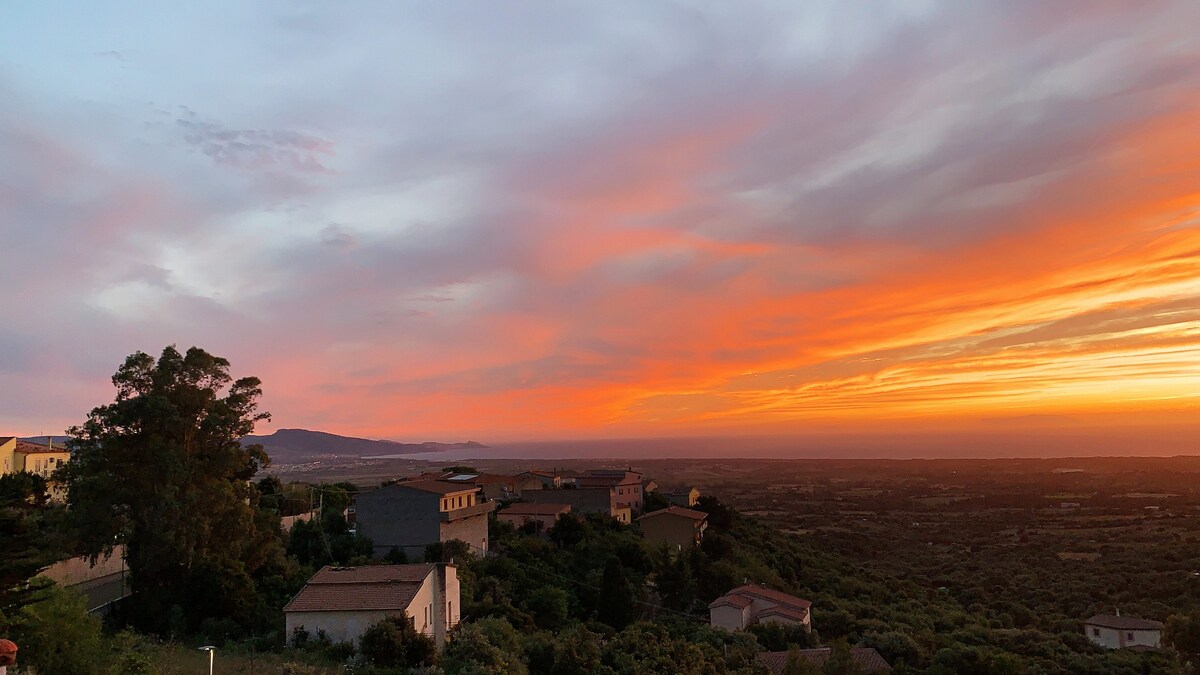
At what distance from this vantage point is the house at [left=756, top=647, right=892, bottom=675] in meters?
30.0

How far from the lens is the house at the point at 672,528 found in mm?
51062

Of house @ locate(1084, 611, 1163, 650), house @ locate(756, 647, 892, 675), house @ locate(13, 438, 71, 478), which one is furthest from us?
house @ locate(13, 438, 71, 478)

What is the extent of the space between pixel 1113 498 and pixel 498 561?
408 ft

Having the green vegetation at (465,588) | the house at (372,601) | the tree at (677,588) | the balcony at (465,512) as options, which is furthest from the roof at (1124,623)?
the house at (372,601)

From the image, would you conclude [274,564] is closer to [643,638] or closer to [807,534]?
[643,638]

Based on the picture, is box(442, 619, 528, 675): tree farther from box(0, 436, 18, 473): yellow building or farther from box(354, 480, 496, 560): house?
box(0, 436, 18, 473): yellow building

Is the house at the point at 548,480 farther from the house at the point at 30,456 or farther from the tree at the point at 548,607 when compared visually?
the house at the point at 30,456

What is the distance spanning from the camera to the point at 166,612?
2684 cm

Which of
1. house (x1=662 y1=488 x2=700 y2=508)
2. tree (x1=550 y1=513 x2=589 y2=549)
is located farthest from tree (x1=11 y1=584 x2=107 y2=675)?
house (x1=662 y1=488 x2=700 y2=508)

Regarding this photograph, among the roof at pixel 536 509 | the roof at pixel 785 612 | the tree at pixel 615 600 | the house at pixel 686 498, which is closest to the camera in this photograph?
the tree at pixel 615 600

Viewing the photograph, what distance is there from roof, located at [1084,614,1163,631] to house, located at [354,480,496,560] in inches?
1366

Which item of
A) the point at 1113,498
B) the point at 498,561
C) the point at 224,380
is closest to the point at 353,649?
the point at 224,380

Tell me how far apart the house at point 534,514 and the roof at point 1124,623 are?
102ft

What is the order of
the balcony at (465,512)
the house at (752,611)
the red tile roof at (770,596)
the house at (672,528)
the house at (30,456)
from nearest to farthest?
the house at (752,611)
the red tile roof at (770,596)
the balcony at (465,512)
the house at (30,456)
the house at (672,528)
